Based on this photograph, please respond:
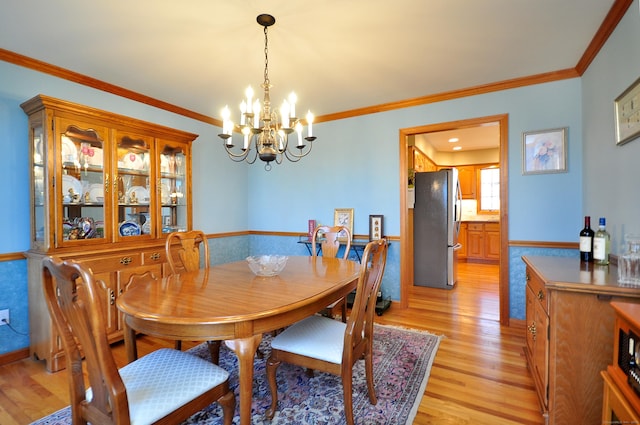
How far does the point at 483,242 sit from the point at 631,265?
543 centimetres

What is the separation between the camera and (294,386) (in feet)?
6.66

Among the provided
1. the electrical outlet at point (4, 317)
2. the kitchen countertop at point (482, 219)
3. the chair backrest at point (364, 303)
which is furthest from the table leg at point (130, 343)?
the kitchen countertop at point (482, 219)

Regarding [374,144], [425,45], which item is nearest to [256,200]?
[374,144]

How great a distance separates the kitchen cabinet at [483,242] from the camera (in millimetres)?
6332

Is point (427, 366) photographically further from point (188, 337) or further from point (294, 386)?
point (188, 337)

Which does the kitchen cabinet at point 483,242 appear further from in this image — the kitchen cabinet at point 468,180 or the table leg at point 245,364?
the table leg at point 245,364

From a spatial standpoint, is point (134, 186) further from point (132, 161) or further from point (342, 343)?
point (342, 343)

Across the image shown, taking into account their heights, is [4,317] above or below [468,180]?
below

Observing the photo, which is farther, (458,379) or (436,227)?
(436,227)

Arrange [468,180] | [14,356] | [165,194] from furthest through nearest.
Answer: [468,180] < [165,194] < [14,356]

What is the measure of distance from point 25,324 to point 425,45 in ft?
12.6

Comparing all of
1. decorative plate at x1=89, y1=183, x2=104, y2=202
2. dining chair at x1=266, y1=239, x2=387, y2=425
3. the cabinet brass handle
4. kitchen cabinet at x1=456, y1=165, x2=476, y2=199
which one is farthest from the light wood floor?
kitchen cabinet at x1=456, y1=165, x2=476, y2=199

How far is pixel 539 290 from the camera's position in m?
1.73

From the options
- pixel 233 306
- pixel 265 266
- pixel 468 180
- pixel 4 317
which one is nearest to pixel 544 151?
pixel 265 266
